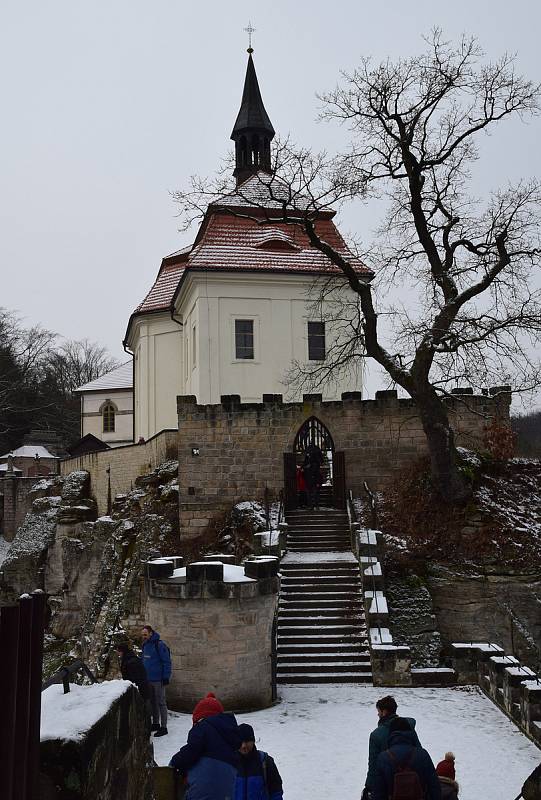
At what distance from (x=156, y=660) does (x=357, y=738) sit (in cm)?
278

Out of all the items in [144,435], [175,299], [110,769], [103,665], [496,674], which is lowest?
[103,665]

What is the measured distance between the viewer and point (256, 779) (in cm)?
626

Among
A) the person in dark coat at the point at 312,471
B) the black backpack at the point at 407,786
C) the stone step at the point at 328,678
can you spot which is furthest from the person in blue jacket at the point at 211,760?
the person in dark coat at the point at 312,471

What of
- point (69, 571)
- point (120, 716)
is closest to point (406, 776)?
point (120, 716)

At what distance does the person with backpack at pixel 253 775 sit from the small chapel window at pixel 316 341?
25141 millimetres

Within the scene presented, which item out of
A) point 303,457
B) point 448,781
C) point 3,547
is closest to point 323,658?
point 448,781

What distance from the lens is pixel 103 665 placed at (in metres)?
19.2

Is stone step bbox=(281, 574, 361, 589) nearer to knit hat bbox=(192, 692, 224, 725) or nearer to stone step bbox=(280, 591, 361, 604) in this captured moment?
A: stone step bbox=(280, 591, 361, 604)

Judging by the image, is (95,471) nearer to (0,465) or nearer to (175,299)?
(175,299)

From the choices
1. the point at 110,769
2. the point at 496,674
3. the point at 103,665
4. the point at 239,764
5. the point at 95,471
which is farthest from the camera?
the point at 95,471

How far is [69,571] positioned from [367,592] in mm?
17322

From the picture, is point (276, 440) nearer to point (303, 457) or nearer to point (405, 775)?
point (303, 457)

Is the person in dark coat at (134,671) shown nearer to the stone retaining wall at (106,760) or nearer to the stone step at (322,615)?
the stone retaining wall at (106,760)

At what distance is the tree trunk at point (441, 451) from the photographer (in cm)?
1997
